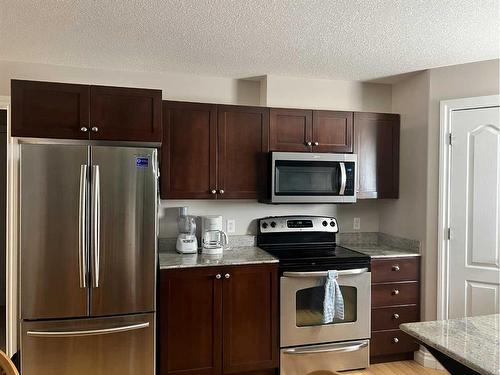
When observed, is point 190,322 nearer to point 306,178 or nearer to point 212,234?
point 212,234

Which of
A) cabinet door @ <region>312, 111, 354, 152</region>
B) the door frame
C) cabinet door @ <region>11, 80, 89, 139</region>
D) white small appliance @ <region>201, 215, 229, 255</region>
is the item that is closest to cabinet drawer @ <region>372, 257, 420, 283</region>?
the door frame

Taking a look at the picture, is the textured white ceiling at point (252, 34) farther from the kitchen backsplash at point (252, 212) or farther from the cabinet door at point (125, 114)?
the kitchen backsplash at point (252, 212)

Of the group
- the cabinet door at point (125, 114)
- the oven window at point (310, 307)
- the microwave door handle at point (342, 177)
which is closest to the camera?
the cabinet door at point (125, 114)

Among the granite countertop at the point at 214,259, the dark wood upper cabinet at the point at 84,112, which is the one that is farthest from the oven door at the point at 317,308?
the dark wood upper cabinet at the point at 84,112

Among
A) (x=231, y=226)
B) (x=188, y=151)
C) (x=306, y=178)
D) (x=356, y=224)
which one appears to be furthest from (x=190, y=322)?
(x=356, y=224)

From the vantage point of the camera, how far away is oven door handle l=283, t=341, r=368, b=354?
268cm

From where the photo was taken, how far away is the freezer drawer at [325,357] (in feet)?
8.79

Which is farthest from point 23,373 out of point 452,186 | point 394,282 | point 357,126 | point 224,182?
point 452,186

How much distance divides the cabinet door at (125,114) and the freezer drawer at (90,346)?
1215 millimetres

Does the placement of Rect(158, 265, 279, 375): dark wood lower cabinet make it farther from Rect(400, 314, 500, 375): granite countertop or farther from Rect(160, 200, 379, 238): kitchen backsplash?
Rect(400, 314, 500, 375): granite countertop

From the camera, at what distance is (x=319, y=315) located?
273 centimetres

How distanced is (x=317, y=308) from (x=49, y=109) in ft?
7.67

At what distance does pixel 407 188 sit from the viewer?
3.17m

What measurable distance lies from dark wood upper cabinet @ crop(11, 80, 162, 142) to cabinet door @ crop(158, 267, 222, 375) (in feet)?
3.30
